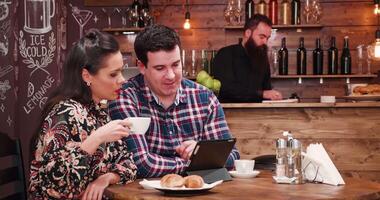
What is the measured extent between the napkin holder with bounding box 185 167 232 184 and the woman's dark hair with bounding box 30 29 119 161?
0.52 metres

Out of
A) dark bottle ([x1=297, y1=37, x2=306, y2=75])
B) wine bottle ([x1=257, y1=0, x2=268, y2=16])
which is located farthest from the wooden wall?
wine bottle ([x1=257, y1=0, x2=268, y2=16])

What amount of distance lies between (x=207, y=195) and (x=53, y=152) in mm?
581

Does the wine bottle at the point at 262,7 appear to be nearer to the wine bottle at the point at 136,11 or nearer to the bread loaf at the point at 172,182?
the wine bottle at the point at 136,11

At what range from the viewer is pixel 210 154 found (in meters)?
2.48

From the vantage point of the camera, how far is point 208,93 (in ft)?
10.0

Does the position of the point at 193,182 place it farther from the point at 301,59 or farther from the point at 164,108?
the point at 301,59

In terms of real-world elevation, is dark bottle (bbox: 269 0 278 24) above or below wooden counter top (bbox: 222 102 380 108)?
above

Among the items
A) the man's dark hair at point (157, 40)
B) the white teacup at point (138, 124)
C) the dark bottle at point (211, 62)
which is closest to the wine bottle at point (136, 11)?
the dark bottle at point (211, 62)

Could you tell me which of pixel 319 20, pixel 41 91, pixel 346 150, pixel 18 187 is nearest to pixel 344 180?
pixel 18 187

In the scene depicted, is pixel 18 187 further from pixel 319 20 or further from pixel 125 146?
pixel 319 20

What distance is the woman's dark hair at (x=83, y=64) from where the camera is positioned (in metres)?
2.54

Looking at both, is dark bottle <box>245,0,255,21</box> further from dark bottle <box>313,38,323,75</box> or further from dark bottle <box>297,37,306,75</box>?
dark bottle <box>313,38,323,75</box>

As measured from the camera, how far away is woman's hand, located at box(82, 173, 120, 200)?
236 centimetres

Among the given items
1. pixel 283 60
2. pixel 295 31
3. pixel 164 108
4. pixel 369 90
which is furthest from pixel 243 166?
pixel 295 31
